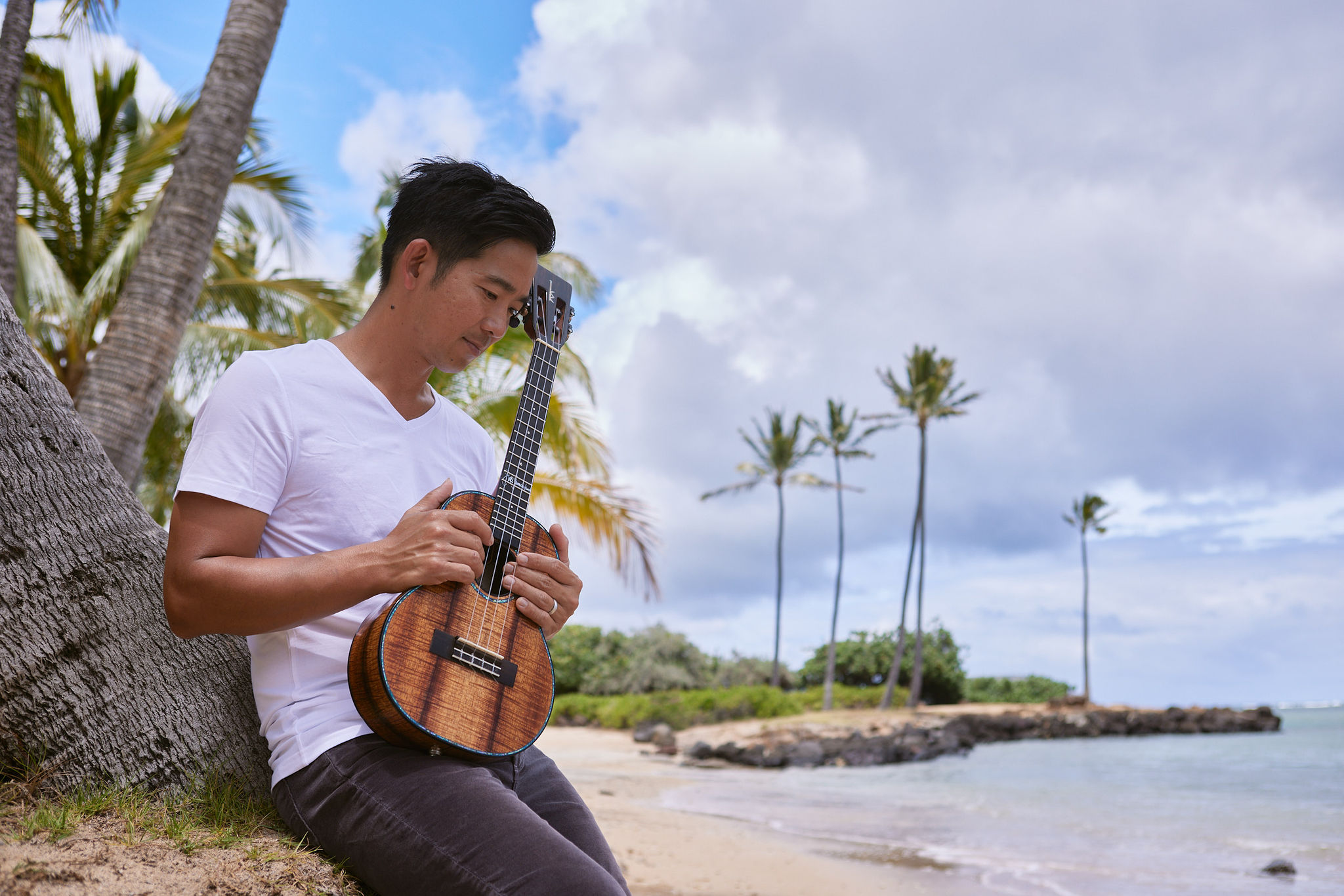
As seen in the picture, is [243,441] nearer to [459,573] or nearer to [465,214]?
[459,573]

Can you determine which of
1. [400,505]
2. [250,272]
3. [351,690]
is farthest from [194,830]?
[250,272]

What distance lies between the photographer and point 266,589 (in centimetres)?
168

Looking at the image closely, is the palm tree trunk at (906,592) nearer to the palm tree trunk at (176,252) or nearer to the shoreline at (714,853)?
the shoreline at (714,853)

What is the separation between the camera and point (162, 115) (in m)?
11.7

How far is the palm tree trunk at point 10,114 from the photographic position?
17.0 ft

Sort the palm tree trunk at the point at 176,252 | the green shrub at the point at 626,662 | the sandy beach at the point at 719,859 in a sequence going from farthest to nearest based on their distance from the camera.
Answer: the green shrub at the point at 626,662, the sandy beach at the point at 719,859, the palm tree trunk at the point at 176,252

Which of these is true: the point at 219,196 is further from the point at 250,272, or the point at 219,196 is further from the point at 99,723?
the point at 250,272

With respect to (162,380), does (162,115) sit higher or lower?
higher

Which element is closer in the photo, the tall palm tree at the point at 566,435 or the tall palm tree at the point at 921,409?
the tall palm tree at the point at 566,435

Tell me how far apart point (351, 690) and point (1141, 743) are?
36.6 m

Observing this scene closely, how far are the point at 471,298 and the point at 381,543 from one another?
0.59m

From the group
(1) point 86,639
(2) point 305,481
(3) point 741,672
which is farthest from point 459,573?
(3) point 741,672

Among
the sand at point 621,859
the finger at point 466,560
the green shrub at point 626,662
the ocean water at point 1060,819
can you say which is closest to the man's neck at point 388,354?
the finger at point 466,560

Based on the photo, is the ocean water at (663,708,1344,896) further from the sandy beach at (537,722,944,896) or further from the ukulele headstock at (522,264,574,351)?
the ukulele headstock at (522,264,574,351)
